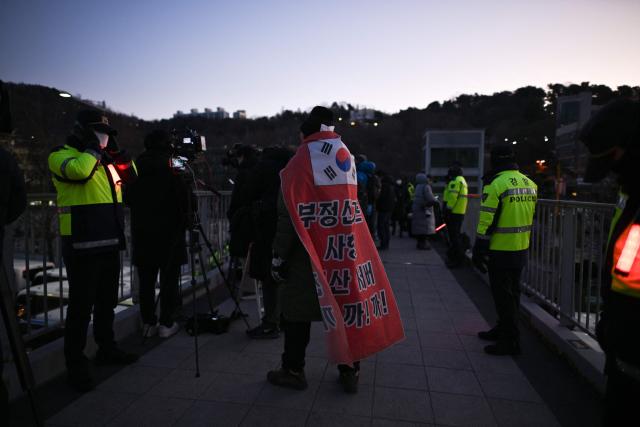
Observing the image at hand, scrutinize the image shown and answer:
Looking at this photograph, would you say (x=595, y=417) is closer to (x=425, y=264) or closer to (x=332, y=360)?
(x=332, y=360)

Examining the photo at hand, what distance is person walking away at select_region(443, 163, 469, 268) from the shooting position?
858 centimetres

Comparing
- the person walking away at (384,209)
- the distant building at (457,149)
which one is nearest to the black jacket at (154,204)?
the person walking away at (384,209)

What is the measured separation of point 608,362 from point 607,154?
811 mm

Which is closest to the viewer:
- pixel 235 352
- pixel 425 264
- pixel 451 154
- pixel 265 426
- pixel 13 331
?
pixel 13 331

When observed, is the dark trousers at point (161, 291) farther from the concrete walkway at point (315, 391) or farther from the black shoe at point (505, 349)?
the black shoe at point (505, 349)

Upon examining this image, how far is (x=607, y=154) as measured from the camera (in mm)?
1625

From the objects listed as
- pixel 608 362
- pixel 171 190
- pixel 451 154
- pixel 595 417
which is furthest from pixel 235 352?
pixel 451 154

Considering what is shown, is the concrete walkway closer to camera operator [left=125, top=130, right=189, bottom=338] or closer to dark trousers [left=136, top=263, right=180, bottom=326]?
dark trousers [left=136, top=263, right=180, bottom=326]

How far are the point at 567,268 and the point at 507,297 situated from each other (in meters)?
0.80

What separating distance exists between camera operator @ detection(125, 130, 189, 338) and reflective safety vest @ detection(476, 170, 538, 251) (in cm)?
286

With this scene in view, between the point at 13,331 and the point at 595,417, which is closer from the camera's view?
the point at 13,331

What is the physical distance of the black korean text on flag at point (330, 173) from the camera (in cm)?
313

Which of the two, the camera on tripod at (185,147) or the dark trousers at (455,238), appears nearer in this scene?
the camera on tripod at (185,147)

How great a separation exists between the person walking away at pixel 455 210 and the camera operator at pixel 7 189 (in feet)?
24.6
